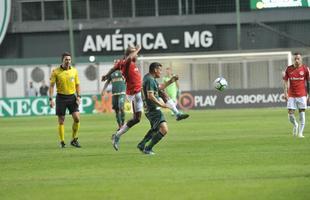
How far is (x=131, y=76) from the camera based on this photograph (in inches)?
851

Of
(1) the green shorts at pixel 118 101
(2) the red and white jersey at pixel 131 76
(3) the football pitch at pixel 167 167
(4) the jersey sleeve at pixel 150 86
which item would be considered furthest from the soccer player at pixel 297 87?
(4) the jersey sleeve at pixel 150 86

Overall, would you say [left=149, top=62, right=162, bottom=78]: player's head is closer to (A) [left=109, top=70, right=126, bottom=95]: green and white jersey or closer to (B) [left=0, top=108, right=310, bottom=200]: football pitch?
(B) [left=0, top=108, right=310, bottom=200]: football pitch

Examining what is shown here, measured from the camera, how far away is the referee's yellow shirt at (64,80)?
75.9 ft

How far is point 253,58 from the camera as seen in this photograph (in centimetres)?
5178

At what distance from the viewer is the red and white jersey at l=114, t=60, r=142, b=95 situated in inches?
843

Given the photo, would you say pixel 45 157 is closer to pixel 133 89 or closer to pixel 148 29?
pixel 133 89

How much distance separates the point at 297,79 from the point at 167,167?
848 centimetres

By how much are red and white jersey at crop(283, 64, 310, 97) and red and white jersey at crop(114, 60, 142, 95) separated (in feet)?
15.1

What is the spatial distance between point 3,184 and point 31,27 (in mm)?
45333

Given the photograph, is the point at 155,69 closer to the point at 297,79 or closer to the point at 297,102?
the point at 297,79

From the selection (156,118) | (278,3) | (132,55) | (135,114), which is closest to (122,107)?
(135,114)

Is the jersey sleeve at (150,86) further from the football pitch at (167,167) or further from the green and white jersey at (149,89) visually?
the football pitch at (167,167)

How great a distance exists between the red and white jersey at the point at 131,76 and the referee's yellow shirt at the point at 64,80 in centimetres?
200

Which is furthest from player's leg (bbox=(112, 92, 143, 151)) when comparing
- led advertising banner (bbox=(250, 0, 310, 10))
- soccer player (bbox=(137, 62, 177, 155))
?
led advertising banner (bbox=(250, 0, 310, 10))
